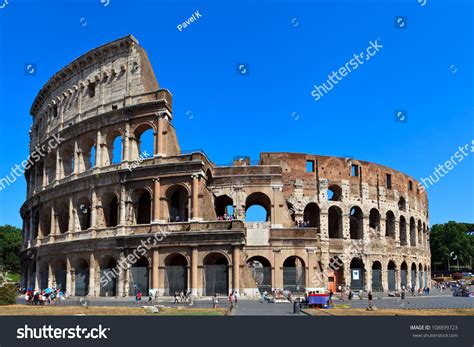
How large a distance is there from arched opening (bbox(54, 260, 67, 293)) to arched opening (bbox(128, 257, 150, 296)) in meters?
7.51

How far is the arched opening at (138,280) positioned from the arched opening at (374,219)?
23.3 metres

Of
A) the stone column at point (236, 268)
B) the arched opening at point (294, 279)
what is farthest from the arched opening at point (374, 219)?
the stone column at point (236, 268)

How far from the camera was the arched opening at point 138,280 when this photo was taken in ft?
116

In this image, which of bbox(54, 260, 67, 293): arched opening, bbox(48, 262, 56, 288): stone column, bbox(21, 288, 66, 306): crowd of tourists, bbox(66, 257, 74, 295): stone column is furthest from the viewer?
bbox(48, 262, 56, 288): stone column

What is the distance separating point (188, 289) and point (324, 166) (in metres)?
18.3

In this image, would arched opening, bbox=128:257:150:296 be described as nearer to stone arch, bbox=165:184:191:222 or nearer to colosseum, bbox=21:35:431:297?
colosseum, bbox=21:35:431:297

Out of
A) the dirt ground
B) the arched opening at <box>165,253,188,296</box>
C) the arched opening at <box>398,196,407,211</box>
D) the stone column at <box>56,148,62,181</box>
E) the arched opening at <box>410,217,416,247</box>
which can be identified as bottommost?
the dirt ground

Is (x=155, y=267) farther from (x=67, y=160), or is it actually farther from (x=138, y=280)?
(x=67, y=160)

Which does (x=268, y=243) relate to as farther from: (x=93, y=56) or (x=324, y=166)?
(x=93, y=56)

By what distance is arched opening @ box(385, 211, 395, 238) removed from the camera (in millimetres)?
49656

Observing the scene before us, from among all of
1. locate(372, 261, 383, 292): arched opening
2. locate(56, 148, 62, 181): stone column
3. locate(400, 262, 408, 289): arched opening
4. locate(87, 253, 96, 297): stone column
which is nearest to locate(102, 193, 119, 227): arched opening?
locate(87, 253, 96, 297): stone column

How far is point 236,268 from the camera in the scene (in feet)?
110

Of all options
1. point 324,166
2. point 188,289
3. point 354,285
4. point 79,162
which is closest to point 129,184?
point 79,162

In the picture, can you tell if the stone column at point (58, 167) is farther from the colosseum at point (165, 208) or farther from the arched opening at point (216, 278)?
the arched opening at point (216, 278)
